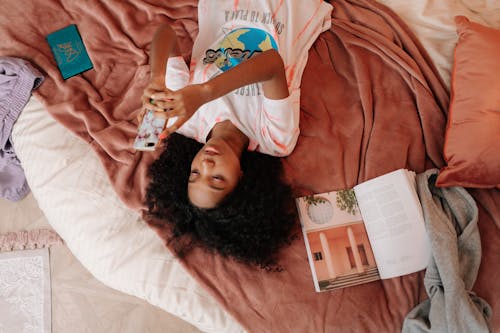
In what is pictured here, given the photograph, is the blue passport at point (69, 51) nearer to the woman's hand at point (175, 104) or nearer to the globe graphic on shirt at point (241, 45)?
the globe graphic on shirt at point (241, 45)

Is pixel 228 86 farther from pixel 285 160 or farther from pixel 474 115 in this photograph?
pixel 474 115

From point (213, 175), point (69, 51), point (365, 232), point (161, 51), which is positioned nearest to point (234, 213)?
point (213, 175)

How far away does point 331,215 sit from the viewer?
41.0 inches

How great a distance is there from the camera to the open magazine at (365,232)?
98 cm

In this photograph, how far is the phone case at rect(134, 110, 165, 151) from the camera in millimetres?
803

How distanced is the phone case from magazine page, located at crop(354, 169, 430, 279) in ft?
1.86

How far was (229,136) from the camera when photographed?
103 cm

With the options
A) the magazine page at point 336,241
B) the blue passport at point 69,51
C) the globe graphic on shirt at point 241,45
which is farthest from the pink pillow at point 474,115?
the blue passport at point 69,51

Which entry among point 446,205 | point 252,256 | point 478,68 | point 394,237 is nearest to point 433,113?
point 478,68

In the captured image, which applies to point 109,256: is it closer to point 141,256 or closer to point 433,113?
point 141,256

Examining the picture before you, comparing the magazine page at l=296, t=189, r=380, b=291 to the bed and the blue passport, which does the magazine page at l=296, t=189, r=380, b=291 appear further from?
the blue passport

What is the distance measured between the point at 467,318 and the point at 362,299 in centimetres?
23

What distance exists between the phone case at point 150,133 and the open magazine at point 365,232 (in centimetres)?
43

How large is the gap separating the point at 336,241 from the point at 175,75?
627 millimetres
